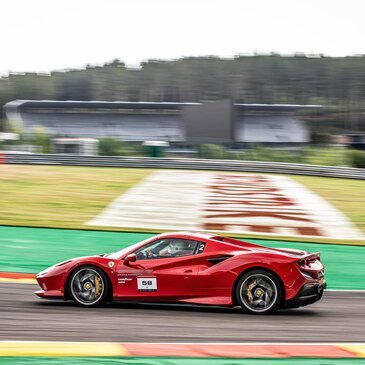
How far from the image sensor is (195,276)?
898 centimetres

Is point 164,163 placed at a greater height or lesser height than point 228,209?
greater

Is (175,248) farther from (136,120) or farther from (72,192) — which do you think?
(136,120)

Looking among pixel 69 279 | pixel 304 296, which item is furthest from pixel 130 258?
pixel 304 296

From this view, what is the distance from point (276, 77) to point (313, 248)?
133925mm

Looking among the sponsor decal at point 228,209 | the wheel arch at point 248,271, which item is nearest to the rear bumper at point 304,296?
the wheel arch at point 248,271

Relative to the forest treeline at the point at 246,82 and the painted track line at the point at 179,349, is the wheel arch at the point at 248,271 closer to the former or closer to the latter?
the painted track line at the point at 179,349

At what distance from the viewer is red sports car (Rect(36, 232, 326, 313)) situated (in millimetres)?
8781

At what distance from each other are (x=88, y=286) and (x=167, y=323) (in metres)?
1.30

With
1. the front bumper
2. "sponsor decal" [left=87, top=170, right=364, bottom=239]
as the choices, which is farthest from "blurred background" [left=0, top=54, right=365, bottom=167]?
the front bumper

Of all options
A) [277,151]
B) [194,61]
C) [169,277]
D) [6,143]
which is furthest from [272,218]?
[194,61]

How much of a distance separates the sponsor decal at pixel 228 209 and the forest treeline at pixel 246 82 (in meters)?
103

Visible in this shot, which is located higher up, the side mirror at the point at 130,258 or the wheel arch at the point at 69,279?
the side mirror at the point at 130,258

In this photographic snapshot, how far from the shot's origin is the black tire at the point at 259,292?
877 centimetres

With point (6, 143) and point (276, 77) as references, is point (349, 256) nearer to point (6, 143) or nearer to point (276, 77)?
point (6, 143)
